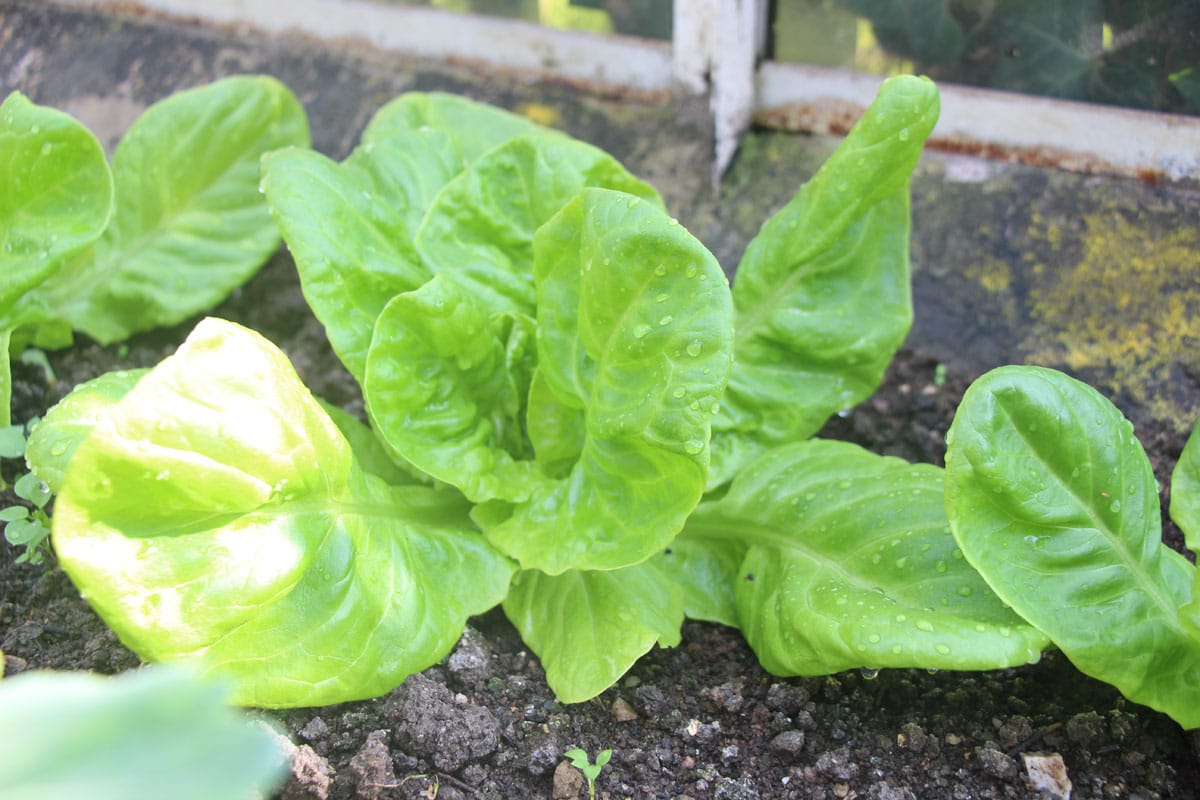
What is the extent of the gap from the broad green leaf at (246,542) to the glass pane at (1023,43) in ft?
4.19

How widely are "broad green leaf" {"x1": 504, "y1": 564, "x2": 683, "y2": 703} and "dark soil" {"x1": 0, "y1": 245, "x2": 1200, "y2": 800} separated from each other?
1.9 inches

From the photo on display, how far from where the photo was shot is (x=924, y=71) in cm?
199

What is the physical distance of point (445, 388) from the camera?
145cm

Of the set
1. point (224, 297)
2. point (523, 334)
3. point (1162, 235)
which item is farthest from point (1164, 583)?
point (224, 297)

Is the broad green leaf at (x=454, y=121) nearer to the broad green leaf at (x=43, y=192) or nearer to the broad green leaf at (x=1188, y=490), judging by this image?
the broad green leaf at (x=43, y=192)

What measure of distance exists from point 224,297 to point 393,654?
907 millimetres

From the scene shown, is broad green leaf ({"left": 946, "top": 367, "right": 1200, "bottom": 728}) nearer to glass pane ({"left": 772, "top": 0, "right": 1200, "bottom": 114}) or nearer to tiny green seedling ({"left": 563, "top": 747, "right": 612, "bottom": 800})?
tiny green seedling ({"left": 563, "top": 747, "right": 612, "bottom": 800})

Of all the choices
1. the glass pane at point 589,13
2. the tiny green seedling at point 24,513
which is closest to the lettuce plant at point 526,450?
the tiny green seedling at point 24,513

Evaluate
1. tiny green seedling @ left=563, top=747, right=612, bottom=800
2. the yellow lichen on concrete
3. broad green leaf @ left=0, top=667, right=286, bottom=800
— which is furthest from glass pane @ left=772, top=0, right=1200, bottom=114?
broad green leaf @ left=0, top=667, right=286, bottom=800

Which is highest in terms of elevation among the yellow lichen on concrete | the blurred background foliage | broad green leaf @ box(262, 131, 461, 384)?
the blurred background foliage

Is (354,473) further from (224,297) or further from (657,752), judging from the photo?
(224,297)

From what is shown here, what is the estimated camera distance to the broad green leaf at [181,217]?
72.0 inches

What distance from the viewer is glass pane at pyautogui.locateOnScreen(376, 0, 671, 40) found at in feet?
7.10

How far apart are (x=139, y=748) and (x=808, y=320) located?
126 centimetres
